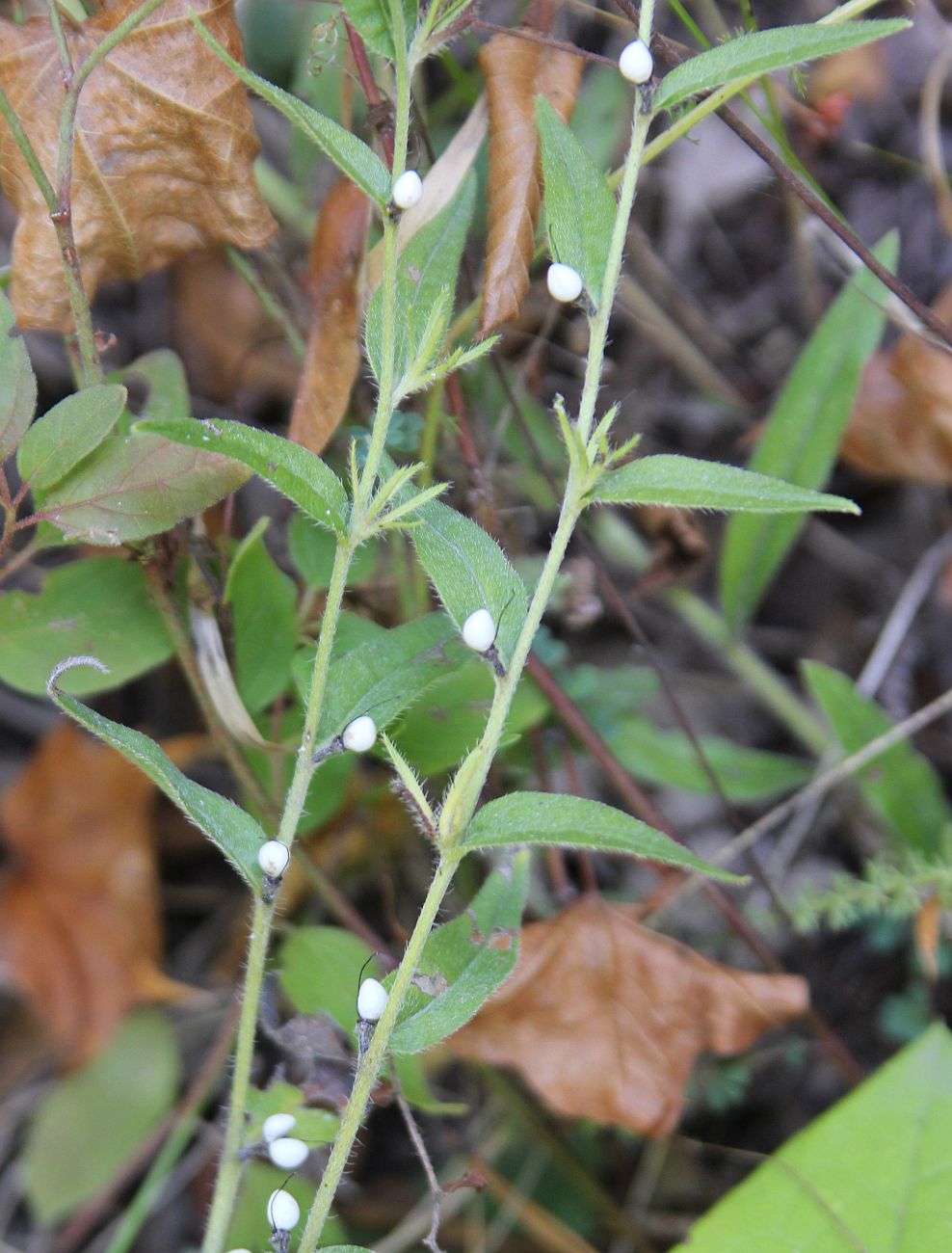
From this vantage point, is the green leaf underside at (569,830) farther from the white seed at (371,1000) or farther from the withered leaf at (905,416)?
the withered leaf at (905,416)

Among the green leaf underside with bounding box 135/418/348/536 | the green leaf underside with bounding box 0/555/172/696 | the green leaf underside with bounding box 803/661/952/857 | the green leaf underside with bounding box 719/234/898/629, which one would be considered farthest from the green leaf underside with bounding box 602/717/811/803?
the green leaf underside with bounding box 135/418/348/536

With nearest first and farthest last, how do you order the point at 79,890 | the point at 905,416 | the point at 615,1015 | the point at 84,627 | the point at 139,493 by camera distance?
the point at 139,493 < the point at 84,627 < the point at 615,1015 < the point at 905,416 < the point at 79,890

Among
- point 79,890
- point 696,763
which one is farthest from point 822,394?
point 79,890

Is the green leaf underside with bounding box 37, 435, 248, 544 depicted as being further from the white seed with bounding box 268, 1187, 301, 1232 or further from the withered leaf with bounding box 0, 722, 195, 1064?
the withered leaf with bounding box 0, 722, 195, 1064

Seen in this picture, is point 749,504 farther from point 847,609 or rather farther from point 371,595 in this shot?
point 847,609

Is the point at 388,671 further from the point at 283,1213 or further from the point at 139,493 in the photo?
the point at 283,1213

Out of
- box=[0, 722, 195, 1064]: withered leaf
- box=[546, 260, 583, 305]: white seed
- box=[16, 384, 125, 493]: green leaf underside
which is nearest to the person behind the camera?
box=[546, 260, 583, 305]: white seed
